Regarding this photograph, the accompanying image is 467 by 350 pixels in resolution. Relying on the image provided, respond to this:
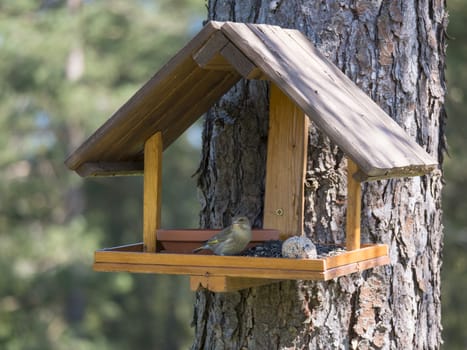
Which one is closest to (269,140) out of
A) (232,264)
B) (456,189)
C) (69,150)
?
(232,264)

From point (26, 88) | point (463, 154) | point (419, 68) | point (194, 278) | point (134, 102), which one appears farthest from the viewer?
point (26, 88)

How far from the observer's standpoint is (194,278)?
2.91m

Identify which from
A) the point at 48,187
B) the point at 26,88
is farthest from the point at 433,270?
the point at 48,187

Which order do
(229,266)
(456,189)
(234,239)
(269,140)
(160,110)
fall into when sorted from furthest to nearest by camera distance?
(456,189) < (269,140) < (160,110) < (234,239) < (229,266)

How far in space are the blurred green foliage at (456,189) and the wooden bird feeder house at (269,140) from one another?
6.82m

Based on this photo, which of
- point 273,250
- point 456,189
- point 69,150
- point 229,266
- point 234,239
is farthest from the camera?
point 69,150

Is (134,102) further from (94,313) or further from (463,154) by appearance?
(94,313)

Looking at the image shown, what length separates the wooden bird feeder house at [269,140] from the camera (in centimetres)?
288

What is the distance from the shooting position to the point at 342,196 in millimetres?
3426

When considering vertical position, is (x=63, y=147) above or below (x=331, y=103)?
above

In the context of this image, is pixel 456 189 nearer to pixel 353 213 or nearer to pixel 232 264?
pixel 353 213

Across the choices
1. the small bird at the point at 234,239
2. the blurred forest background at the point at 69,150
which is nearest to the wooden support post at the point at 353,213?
the small bird at the point at 234,239

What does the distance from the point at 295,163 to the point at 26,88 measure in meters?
10.2

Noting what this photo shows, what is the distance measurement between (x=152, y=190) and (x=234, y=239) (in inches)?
20.5
